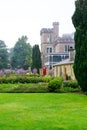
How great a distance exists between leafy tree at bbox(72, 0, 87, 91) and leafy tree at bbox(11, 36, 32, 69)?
192ft

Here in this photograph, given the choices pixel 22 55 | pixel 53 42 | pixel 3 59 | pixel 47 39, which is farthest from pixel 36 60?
pixel 22 55

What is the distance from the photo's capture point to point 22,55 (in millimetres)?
89375

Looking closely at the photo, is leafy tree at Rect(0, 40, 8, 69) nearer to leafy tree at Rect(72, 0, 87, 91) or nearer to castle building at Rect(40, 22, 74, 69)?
castle building at Rect(40, 22, 74, 69)

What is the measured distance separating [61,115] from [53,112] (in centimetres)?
94

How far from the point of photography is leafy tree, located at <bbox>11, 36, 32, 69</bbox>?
85188mm

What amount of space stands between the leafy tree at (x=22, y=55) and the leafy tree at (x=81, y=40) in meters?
58.6

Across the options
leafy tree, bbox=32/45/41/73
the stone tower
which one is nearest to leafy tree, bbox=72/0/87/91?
leafy tree, bbox=32/45/41/73

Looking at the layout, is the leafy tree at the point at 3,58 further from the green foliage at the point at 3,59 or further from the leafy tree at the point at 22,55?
the leafy tree at the point at 22,55

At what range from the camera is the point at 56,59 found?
6781 centimetres

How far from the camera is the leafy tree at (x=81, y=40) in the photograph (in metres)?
24.1

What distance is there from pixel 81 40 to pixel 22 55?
65.2 m

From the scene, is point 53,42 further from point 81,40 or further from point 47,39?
point 81,40

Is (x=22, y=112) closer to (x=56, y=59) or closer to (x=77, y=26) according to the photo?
(x=77, y=26)

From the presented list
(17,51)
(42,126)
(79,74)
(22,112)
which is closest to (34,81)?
(79,74)
